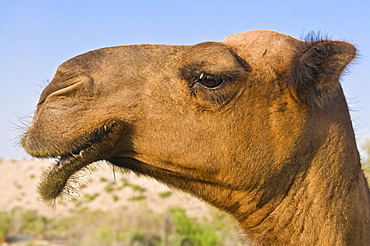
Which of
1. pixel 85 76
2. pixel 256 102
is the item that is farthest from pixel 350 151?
pixel 85 76

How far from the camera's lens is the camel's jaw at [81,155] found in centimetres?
364

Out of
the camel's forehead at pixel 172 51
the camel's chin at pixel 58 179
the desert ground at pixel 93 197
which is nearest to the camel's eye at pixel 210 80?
the camel's forehead at pixel 172 51

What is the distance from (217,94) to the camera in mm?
3791

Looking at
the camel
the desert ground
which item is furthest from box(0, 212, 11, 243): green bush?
the camel

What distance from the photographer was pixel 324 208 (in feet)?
12.0

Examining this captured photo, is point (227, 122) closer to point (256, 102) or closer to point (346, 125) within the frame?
point (256, 102)

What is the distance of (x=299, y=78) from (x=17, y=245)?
20.8 meters

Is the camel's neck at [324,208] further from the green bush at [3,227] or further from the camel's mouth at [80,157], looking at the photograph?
the green bush at [3,227]

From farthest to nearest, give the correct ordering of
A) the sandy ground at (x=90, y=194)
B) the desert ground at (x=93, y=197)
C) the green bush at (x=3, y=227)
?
1. the sandy ground at (x=90, y=194)
2. the desert ground at (x=93, y=197)
3. the green bush at (x=3, y=227)

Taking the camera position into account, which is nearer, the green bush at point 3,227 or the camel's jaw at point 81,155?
the camel's jaw at point 81,155

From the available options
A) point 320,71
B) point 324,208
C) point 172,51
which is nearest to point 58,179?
point 172,51

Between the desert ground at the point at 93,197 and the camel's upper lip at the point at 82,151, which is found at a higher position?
the camel's upper lip at the point at 82,151

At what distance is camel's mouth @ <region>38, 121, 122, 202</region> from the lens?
364cm

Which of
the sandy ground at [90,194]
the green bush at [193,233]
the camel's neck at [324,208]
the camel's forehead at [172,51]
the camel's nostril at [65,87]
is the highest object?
the camel's forehead at [172,51]
